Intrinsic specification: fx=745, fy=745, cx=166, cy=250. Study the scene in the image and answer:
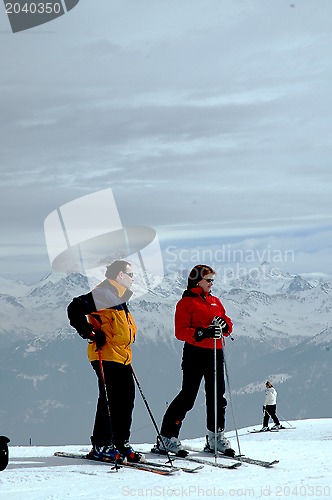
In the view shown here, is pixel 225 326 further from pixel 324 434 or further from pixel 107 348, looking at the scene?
pixel 324 434

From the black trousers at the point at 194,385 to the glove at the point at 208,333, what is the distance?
23cm

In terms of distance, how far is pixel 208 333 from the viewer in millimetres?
9266

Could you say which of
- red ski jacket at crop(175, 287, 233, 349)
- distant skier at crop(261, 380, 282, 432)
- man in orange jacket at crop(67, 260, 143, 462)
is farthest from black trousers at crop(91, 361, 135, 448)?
distant skier at crop(261, 380, 282, 432)

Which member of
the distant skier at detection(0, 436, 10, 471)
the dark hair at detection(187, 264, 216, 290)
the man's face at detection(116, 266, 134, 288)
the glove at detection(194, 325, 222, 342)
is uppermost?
the distant skier at detection(0, 436, 10, 471)

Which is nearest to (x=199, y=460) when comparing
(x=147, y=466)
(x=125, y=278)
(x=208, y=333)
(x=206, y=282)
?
(x=147, y=466)

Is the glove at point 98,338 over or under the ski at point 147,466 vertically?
over

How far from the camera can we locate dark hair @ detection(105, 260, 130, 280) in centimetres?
892

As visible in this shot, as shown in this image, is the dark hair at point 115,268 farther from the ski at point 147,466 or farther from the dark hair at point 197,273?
the ski at point 147,466

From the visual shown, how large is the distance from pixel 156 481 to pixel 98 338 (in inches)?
68.7

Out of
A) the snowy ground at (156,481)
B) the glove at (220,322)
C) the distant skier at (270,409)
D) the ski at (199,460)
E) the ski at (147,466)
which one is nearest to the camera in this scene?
the snowy ground at (156,481)

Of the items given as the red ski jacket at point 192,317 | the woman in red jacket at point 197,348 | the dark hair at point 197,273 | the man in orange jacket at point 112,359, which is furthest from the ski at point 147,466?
the dark hair at point 197,273

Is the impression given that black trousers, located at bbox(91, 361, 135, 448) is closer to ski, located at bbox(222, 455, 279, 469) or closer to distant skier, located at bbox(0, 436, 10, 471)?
ski, located at bbox(222, 455, 279, 469)

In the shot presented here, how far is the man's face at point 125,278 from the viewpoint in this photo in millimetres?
8922

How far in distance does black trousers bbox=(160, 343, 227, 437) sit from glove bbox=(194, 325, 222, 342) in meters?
0.23
